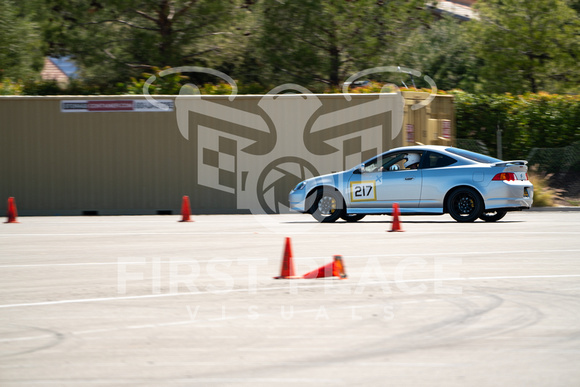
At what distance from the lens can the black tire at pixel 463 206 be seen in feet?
54.4

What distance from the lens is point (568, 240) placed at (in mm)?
13320

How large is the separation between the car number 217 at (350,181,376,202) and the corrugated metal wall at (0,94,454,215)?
5.22m

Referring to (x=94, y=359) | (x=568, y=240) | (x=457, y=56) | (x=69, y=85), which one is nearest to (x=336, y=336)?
(x=94, y=359)

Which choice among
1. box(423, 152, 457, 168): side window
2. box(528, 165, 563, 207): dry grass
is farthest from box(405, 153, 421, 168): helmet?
box(528, 165, 563, 207): dry grass

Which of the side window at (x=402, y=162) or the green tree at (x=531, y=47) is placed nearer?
the side window at (x=402, y=162)

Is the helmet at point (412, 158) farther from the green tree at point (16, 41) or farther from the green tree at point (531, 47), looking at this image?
the green tree at point (531, 47)

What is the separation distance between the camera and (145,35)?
28.6 metres

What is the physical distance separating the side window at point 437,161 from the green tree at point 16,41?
17972mm

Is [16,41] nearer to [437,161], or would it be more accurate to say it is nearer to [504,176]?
[437,161]

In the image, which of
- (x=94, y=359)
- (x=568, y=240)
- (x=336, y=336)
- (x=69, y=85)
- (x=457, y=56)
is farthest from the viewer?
(x=457, y=56)

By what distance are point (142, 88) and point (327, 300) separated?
18854 mm

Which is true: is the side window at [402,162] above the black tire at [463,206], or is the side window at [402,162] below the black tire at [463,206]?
above

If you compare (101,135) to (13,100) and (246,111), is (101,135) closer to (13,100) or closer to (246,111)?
(13,100)

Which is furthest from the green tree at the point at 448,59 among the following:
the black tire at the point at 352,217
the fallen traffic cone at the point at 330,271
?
the fallen traffic cone at the point at 330,271
